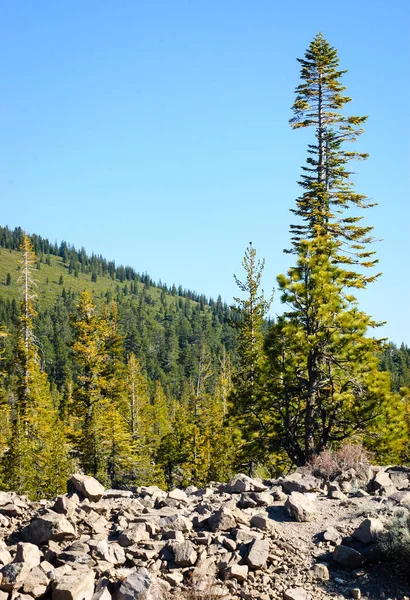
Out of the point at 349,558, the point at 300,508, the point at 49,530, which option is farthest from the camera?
the point at 300,508

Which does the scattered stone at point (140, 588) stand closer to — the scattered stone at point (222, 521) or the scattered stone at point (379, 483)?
the scattered stone at point (222, 521)

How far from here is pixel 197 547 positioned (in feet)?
27.0

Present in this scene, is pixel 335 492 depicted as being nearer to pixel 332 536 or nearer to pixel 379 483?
pixel 379 483

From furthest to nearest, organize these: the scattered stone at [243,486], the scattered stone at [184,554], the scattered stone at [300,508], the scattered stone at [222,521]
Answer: the scattered stone at [243,486]
the scattered stone at [300,508]
the scattered stone at [222,521]
the scattered stone at [184,554]

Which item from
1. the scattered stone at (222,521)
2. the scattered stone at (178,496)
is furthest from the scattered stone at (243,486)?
the scattered stone at (222,521)

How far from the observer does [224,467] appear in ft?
127

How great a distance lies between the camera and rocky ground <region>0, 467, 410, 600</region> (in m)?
7.25

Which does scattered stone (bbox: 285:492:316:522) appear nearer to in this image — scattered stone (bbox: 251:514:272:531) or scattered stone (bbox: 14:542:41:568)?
scattered stone (bbox: 251:514:272:531)

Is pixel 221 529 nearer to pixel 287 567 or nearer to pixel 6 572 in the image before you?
pixel 287 567

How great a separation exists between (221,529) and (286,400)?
872 cm

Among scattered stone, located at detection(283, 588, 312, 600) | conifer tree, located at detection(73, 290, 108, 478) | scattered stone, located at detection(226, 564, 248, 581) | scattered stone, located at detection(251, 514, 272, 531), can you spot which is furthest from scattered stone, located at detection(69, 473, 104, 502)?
conifer tree, located at detection(73, 290, 108, 478)

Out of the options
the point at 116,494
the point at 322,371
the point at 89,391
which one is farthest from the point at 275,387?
the point at 89,391

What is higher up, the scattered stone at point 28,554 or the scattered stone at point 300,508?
the scattered stone at point 300,508

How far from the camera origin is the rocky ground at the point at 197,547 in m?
7.25
